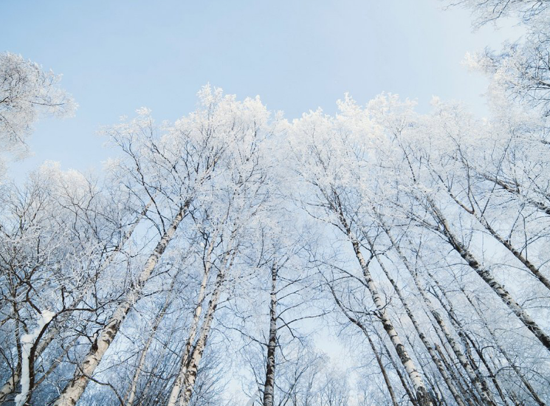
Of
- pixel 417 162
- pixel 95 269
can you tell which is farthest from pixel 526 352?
pixel 95 269

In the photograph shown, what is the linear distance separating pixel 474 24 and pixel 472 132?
2.76 meters

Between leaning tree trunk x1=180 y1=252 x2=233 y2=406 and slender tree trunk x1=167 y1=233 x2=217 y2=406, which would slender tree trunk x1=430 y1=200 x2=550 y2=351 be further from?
slender tree trunk x1=167 y1=233 x2=217 y2=406

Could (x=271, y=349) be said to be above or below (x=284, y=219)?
below

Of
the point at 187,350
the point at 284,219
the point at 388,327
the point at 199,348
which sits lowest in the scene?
the point at 187,350

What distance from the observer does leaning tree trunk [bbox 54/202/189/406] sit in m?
3.46

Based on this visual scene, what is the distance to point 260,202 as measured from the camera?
6.78m

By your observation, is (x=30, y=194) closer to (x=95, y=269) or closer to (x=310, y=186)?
(x=95, y=269)

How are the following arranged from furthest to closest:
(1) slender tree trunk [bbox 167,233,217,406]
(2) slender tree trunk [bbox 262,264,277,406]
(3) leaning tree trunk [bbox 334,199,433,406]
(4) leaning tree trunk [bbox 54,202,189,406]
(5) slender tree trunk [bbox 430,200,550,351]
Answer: (2) slender tree trunk [bbox 262,264,277,406] → (5) slender tree trunk [bbox 430,200,550,351] → (3) leaning tree trunk [bbox 334,199,433,406] → (1) slender tree trunk [bbox 167,233,217,406] → (4) leaning tree trunk [bbox 54,202,189,406]

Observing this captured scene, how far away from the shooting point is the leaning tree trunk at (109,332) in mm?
3463

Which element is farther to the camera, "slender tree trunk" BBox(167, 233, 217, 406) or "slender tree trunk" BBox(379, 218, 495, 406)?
"slender tree trunk" BBox(379, 218, 495, 406)

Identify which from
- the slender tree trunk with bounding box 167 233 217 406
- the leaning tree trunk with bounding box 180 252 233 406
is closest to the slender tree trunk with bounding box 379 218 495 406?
the leaning tree trunk with bounding box 180 252 233 406

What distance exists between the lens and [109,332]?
169 inches

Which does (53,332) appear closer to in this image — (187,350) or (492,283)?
(187,350)

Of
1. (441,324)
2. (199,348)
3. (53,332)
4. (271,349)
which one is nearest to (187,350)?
(199,348)
